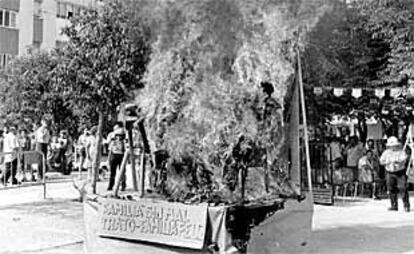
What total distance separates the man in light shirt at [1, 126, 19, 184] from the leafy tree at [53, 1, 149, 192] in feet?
13.9

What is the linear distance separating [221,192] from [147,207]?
1.03 m

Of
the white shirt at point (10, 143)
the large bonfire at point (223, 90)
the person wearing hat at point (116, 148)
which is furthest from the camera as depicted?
the white shirt at point (10, 143)

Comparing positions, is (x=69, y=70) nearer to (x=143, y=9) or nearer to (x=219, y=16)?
(x=143, y=9)

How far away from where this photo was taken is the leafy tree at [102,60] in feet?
37.8

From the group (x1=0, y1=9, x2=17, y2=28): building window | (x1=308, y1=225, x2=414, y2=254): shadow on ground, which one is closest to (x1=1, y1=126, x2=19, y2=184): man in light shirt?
(x1=308, y1=225, x2=414, y2=254): shadow on ground

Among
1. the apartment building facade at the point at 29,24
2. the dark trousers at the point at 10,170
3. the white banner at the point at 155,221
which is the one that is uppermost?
the apartment building facade at the point at 29,24

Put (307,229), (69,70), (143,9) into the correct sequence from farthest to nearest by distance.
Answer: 1. (69,70)
2. (143,9)
3. (307,229)

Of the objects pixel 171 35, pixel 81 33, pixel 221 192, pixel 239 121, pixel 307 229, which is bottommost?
pixel 307 229

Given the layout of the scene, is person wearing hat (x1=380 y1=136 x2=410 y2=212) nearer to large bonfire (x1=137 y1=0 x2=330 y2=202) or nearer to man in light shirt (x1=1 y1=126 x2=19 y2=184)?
large bonfire (x1=137 y1=0 x2=330 y2=202)

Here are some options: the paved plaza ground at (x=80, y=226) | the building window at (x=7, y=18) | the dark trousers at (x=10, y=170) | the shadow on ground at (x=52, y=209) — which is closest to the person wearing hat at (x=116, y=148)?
the paved plaza ground at (x=80, y=226)

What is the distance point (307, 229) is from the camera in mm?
8836

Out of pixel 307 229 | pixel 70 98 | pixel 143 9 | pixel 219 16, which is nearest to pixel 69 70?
pixel 70 98

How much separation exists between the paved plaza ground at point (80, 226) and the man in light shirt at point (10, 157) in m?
0.71

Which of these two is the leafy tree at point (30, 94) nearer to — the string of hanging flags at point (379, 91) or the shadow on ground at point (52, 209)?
the shadow on ground at point (52, 209)
